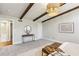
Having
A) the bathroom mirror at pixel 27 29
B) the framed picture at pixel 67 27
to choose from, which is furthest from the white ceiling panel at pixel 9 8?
the bathroom mirror at pixel 27 29

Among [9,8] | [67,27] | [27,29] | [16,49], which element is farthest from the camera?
[27,29]

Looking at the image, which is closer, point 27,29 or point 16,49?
point 16,49

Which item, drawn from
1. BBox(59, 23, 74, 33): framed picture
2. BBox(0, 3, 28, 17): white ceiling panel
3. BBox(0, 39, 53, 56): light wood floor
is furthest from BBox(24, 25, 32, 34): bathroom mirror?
BBox(59, 23, 74, 33): framed picture

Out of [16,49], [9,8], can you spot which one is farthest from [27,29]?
[9,8]

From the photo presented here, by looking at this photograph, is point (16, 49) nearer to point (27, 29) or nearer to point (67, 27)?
point (67, 27)

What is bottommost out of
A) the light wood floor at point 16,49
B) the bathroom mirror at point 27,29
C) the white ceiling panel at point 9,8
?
the light wood floor at point 16,49

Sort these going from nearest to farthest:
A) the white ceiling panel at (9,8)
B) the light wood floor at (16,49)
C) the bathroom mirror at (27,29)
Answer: the white ceiling panel at (9,8) < the light wood floor at (16,49) < the bathroom mirror at (27,29)

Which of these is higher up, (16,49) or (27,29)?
(27,29)

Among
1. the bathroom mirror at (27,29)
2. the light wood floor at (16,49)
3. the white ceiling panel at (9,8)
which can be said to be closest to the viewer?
the white ceiling panel at (9,8)

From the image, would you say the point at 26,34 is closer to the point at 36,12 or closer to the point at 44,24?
the point at 36,12

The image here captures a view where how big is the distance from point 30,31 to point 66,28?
2617 millimetres

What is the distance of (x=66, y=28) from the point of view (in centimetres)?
197

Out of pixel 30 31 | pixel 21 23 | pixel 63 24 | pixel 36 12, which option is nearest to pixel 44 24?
pixel 63 24

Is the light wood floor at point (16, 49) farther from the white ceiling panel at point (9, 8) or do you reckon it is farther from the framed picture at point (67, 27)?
the white ceiling panel at point (9, 8)
